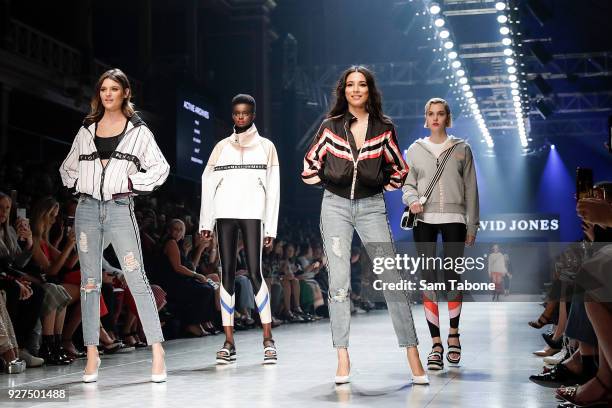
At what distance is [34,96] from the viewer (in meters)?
11.3

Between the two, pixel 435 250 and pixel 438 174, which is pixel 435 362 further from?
pixel 438 174

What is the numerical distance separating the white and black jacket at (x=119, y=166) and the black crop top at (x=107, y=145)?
0.06ft

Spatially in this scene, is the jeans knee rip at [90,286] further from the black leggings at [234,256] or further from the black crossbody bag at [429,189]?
the black crossbody bag at [429,189]

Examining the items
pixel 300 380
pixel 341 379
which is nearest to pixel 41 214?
pixel 300 380

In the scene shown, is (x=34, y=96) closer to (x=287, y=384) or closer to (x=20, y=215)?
(x=20, y=215)

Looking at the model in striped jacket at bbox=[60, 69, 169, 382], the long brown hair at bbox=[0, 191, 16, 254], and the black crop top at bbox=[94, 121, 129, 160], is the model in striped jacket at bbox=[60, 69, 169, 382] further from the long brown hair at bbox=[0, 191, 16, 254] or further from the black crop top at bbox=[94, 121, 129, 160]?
the long brown hair at bbox=[0, 191, 16, 254]

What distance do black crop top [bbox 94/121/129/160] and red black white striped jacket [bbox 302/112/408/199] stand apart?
831 millimetres

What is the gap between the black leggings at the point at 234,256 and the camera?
4.62 m

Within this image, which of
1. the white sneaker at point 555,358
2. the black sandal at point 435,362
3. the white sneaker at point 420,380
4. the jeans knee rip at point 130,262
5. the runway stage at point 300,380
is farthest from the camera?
the white sneaker at point 555,358

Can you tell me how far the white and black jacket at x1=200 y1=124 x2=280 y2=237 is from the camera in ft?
15.2

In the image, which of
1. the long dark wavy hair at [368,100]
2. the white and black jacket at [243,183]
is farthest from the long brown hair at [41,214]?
the long dark wavy hair at [368,100]

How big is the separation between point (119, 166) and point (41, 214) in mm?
1396

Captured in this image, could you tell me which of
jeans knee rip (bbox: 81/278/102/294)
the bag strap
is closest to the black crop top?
jeans knee rip (bbox: 81/278/102/294)

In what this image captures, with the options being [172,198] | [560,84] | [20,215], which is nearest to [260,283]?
[20,215]
